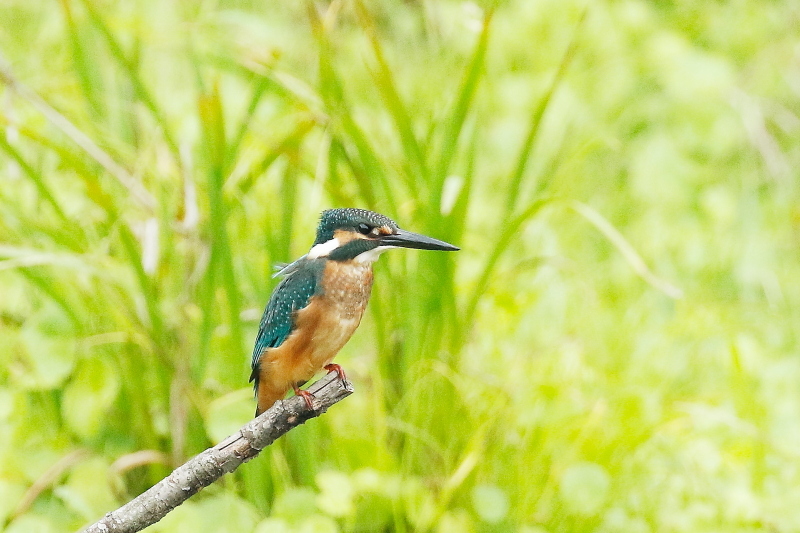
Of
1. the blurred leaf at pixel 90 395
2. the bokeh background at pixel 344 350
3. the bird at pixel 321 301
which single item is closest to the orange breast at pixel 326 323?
the bird at pixel 321 301

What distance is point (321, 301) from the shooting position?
66.6 inches

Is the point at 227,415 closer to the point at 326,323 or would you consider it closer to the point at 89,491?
the point at 89,491

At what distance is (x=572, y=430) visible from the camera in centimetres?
294

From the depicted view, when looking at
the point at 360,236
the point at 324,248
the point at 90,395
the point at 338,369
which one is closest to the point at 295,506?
the point at 90,395

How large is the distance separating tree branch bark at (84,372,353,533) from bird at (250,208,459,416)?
0.06 metres

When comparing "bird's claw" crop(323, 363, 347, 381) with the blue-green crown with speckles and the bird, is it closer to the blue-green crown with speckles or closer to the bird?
the bird

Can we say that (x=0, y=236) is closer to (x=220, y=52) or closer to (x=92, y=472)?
(x=92, y=472)

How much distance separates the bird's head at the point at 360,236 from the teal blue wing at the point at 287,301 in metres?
0.07

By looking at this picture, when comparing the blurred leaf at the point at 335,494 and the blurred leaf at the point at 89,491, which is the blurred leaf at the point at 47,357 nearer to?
the blurred leaf at the point at 89,491

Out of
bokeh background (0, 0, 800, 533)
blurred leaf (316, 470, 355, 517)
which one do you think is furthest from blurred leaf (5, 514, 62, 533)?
blurred leaf (316, 470, 355, 517)

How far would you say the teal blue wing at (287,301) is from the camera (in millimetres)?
1710

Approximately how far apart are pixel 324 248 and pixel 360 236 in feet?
0.59

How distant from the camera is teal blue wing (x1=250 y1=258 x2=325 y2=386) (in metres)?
1.71

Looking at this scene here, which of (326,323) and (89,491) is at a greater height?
(326,323)
